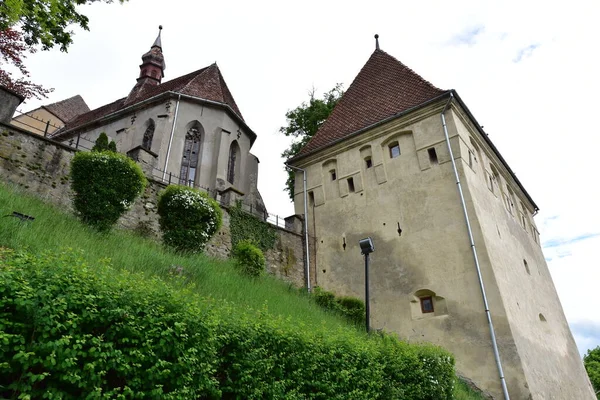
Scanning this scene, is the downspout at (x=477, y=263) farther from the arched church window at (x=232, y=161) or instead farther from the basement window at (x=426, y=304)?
the arched church window at (x=232, y=161)

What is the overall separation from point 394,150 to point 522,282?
6615 mm

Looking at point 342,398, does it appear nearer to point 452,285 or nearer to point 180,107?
point 452,285

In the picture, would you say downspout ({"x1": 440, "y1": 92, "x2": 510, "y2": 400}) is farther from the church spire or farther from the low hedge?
the church spire

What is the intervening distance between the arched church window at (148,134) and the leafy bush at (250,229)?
8.09 meters

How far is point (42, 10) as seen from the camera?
854 cm

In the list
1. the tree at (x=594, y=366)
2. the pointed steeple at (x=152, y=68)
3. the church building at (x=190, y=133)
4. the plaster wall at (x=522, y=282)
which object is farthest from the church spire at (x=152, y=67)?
the tree at (x=594, y=366)

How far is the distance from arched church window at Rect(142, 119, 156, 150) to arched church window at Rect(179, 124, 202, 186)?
175 centimetres

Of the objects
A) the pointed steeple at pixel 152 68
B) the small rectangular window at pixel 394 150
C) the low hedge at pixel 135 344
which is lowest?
the low hedge at pixel 135 344

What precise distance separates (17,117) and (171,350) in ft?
88.7

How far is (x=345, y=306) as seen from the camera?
13.4 meters

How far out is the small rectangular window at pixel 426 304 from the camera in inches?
516

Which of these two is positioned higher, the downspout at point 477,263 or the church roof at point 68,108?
the church roof at point 68,108

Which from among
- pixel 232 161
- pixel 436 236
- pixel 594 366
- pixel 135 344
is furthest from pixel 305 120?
pixel 594 366

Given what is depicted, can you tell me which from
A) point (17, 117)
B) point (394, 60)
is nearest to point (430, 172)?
point (394, 60)
